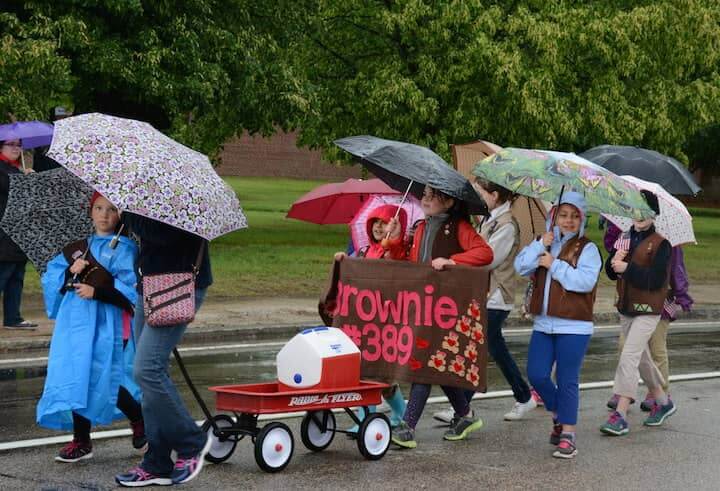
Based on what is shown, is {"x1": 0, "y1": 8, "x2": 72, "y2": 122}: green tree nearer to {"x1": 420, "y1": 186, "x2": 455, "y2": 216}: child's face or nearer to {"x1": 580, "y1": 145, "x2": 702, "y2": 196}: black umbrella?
{"x1": 580, "y1": 145, "x2": 702, "y2": 196}: black umbrella

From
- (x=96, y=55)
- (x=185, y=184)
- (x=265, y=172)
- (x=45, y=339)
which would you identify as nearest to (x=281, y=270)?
(x=96, y=55)

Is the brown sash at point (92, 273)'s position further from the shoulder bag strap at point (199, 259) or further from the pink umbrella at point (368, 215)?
the pink umbrella at point (368, 215)

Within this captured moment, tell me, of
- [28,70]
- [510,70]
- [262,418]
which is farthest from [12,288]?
[510,70]

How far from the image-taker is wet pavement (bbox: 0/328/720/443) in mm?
9070

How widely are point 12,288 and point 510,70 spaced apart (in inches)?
506

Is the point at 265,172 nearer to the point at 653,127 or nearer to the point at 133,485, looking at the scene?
the point at 653,127

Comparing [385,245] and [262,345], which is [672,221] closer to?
[385,245]

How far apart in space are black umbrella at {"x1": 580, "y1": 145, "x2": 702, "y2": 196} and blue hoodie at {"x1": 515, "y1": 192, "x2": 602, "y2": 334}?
6.81ft

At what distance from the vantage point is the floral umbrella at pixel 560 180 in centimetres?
795

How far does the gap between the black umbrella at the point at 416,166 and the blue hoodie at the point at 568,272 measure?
0.41 metres

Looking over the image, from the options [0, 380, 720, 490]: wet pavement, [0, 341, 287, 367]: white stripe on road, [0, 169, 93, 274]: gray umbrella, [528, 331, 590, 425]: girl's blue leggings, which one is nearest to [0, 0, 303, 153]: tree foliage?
[0, 341, 287, 367]: white stripe on road

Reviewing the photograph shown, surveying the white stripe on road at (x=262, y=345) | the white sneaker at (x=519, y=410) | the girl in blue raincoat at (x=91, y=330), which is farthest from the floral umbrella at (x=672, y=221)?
the white stripe on road at (x=262, y=345)

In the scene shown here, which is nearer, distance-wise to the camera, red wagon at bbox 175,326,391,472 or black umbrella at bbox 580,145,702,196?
red wagon at bbox 175,326,391,472

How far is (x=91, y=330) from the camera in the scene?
7312 mm
